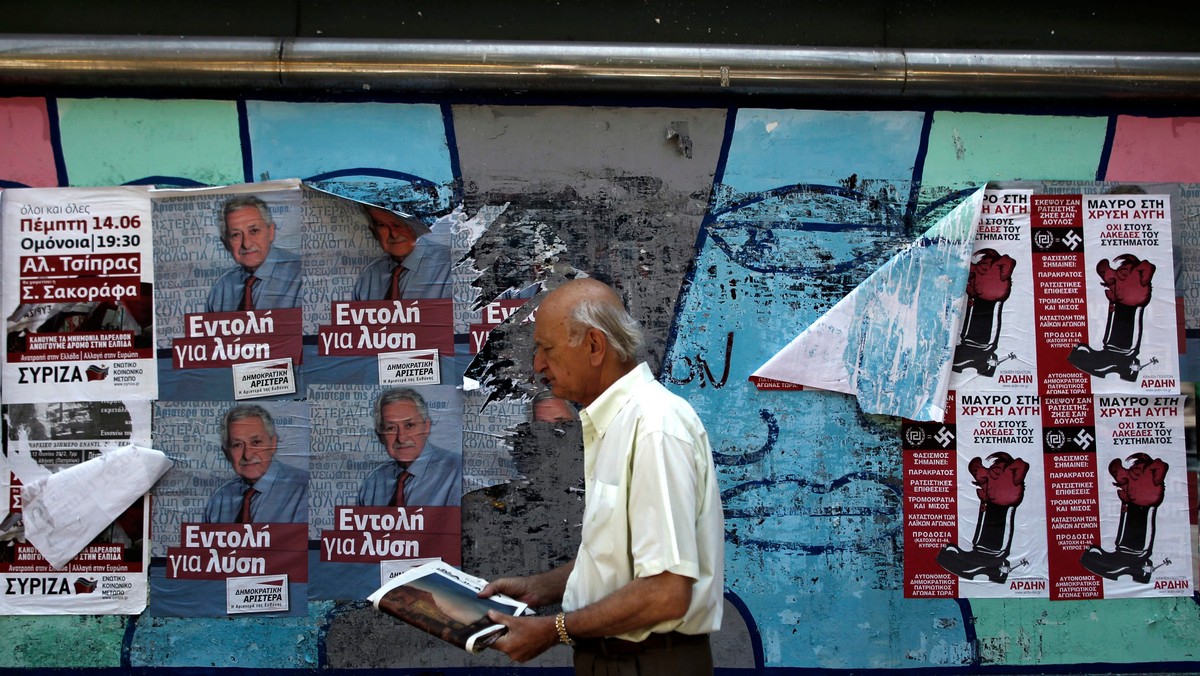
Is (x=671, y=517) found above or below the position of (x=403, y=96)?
below

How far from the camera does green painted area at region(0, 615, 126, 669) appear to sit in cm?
378

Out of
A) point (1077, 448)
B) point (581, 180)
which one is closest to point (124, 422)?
point (581, 180)

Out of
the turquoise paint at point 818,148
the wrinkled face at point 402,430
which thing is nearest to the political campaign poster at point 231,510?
the wrinkled face at point 402,430

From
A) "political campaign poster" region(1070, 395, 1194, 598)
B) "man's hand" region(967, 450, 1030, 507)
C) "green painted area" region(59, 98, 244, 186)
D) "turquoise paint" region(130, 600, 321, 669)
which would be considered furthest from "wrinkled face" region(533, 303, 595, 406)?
"political campaign poster" region(1070, 395, 1194, 598)

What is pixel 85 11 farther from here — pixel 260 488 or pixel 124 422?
pixel 260 488

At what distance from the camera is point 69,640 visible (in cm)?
379

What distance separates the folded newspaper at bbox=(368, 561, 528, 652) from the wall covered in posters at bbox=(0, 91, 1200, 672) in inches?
52.4

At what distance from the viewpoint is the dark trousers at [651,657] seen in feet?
7.11

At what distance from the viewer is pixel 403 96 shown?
3.87m

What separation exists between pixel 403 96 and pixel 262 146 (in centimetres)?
65

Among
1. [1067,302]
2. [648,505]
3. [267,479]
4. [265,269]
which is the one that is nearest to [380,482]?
[267,479]

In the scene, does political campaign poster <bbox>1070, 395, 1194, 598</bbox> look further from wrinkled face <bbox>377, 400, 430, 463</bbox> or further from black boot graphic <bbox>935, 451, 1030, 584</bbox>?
wrinkled face <bbox>377, 400, 430, 463</bbox>

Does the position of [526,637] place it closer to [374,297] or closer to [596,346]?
[596,346]

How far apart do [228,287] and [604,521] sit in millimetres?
2424
